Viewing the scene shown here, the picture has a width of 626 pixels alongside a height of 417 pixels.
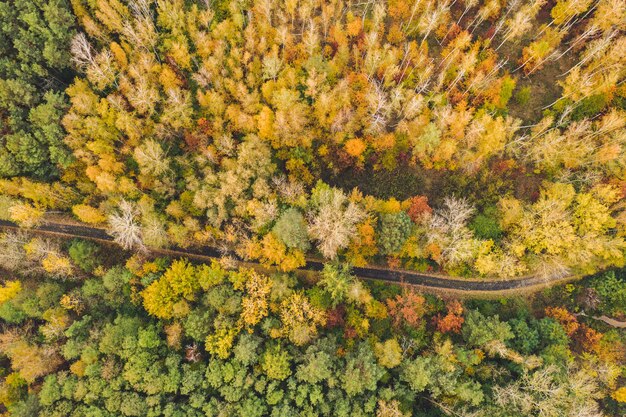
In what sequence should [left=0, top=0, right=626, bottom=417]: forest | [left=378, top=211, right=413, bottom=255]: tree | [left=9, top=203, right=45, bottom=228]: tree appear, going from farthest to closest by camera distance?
[left=9, top=203, right=45, bottom=228]: tree, [left=378, top=211, right=413, bottom=255]: tree, [left=0, top=0, right=626, bottom=417]: forest

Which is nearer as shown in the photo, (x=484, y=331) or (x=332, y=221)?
(x=332, y=221)

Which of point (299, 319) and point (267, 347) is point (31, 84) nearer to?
point (267, 347)

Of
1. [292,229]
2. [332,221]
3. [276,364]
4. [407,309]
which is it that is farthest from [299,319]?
[407,309]

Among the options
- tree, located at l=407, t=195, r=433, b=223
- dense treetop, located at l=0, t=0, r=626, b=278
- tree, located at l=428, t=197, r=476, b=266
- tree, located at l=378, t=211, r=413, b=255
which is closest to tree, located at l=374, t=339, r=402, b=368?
dense treetop, located at l=0, t=0, r=626, b=278

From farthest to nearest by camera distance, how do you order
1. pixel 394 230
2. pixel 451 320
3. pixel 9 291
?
pixel 451 320
pixel 9 291
pixel 394 230

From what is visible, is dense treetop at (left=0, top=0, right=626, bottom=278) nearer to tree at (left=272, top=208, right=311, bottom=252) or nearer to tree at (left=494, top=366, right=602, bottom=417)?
tree at (left=272, top=208, right=311, bottom=252)

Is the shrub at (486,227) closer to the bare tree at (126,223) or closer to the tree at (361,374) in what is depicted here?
the tree at (361,374)

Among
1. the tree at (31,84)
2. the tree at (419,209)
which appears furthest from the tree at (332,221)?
the tree at (31,84)
